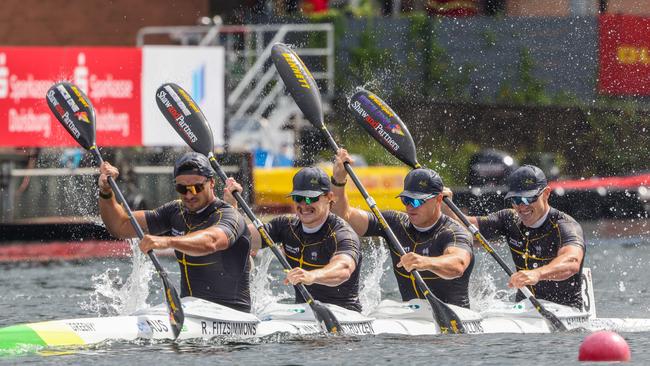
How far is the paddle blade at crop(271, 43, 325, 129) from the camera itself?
41.2 feet

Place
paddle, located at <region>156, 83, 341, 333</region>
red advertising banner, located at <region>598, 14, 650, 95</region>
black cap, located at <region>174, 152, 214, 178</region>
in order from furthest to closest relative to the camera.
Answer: red advertising banner, located at <region>598, 14, 650, 95</region>
paddle, located at <region>156, 83, 341, 333</region>
black cap, located at <region>174, 152, 214, 178</region>

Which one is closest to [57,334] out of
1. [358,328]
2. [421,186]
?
[358,328]

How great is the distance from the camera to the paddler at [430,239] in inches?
420

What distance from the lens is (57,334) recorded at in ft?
32.5

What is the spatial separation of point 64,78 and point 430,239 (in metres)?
9.50

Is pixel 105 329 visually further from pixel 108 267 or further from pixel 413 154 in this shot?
pixel 108 267

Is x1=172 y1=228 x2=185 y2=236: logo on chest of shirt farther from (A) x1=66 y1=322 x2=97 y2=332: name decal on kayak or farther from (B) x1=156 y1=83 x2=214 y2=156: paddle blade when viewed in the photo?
(B) x1=156 y1=83 x2=214 y2=156: paddle blade

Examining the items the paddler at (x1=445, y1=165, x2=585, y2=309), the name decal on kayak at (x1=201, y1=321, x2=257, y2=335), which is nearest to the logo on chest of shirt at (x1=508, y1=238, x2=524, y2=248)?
the paddler at (x1=445, y1=165, x2=585, y2=309)

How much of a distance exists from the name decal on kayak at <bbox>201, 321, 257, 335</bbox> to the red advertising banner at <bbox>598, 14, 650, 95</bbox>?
14664 millimetres

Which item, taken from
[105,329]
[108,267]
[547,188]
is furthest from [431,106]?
[105,329]

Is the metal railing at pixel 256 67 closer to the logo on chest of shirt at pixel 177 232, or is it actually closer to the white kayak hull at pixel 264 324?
the white kayak hull at pixel 264 324

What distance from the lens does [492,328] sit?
11.0 meters

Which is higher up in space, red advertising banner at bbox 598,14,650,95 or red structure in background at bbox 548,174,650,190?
red advertising banner at bbox 598,14,650,95

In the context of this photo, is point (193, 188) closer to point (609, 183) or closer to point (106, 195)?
point (106, 195)
